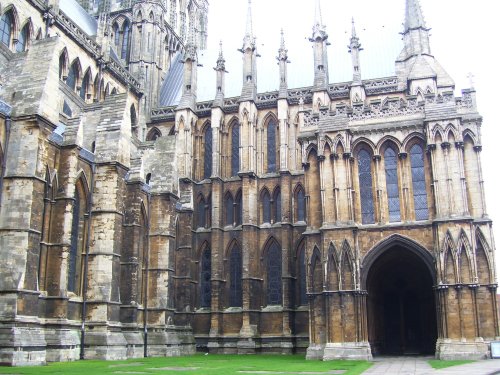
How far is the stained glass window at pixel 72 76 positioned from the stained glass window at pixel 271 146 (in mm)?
13631

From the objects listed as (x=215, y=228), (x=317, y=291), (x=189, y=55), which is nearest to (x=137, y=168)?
(x=215, y=228)

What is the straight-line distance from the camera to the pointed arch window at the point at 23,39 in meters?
33.2

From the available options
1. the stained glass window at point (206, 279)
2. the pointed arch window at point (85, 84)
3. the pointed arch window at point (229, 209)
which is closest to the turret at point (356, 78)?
the pointed arch window at point (229, 209)

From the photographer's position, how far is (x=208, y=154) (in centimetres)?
4353

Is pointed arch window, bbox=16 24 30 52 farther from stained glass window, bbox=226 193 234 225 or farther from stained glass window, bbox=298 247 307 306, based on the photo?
stained glass window, bbox=298 247 307 306

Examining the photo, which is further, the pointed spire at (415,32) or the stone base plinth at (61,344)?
the pointed spire at (415,32)

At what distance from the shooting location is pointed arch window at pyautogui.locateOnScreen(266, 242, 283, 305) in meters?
38.4

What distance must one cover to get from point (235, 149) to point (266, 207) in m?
5.30

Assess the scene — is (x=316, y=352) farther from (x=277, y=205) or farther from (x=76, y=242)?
(x=277, y=205)

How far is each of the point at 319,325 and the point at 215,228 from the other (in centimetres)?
1436

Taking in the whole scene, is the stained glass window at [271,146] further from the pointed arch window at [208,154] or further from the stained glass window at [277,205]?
the pointed arch window at [208,154]

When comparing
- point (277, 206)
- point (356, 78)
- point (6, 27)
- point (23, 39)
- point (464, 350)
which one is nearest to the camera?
point (464, 350)

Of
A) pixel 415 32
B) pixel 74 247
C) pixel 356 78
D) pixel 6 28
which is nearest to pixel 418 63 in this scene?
pixel 415 32

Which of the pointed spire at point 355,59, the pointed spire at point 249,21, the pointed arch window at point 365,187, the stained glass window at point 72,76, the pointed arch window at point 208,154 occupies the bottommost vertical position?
the pointed arch window at point 365,187
